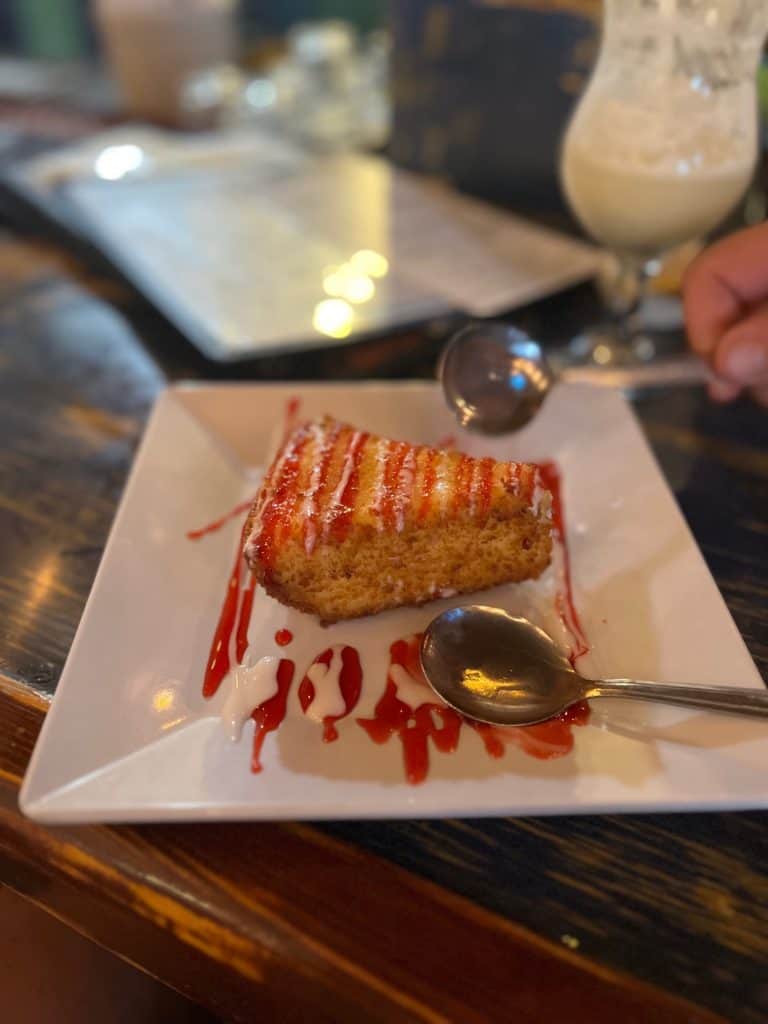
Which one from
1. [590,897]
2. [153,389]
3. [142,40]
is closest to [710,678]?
[590,897]

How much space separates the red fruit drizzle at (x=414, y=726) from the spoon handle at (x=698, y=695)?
14 cm

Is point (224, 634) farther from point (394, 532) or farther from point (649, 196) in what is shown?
point (649, 196)

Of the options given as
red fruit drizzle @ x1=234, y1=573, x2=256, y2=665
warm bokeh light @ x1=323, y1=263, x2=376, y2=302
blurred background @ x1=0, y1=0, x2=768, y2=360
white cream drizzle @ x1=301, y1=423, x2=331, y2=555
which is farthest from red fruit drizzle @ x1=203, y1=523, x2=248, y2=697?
warm bokeh light @ x1=323, y1=263, x2=376, y2=302

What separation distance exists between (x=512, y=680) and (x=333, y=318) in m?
0.84

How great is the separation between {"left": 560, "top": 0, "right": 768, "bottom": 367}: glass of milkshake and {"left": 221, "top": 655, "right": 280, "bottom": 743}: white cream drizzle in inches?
35.9

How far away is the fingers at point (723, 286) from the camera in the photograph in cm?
107

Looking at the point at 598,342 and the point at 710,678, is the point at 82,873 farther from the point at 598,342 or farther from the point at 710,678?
the point at 598,342

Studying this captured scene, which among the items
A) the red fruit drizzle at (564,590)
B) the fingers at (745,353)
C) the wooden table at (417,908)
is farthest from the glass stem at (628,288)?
the wooden table at (417,908)

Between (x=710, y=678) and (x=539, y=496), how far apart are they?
0.26 metres

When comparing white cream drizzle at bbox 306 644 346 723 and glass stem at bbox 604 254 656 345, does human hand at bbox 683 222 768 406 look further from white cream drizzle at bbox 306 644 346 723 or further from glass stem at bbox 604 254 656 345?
white cream drizzle at bbox 306 644 346 723

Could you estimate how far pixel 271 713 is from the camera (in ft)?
2.35

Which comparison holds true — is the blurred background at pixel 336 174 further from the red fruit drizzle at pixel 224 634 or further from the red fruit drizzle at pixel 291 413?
the red fruit drizzle at pixel 224 634

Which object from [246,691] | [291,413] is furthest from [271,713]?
[291,413]

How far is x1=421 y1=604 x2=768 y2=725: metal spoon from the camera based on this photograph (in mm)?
682
